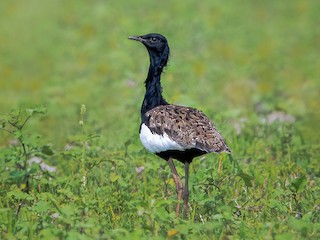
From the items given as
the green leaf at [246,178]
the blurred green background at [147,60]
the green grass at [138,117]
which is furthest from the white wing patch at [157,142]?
the blurred green background at [147,60]

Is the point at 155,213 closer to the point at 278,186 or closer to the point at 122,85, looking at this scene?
the point at 278,186

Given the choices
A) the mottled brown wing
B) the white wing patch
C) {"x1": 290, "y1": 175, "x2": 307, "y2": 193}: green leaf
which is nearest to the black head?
the mottled brown wing

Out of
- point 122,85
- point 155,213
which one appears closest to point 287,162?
point 155,213

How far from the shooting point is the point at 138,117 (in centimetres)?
903

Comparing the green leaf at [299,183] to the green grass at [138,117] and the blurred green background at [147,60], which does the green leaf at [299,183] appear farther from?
the blurred green background at [147,60]

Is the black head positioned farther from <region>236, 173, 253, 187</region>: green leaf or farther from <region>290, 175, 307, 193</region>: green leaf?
<region>290, 175, 307, 193</region>: green leaf

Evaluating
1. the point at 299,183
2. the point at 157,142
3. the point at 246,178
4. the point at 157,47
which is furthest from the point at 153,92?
Result: the point at 299,183

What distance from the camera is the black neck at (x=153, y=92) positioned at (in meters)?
7.14

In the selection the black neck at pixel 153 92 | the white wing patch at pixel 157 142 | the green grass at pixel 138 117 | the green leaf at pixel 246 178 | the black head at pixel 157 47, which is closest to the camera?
the green grass at pixel 138 117

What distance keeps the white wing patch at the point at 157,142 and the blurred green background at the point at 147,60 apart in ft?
5.51

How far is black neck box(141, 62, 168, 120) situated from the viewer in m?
7.14

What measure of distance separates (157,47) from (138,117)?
6.13 feet

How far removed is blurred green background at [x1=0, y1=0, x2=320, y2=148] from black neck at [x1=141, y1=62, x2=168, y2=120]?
1104 millimetres

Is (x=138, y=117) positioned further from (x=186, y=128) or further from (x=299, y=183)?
(x=299, y=183)
